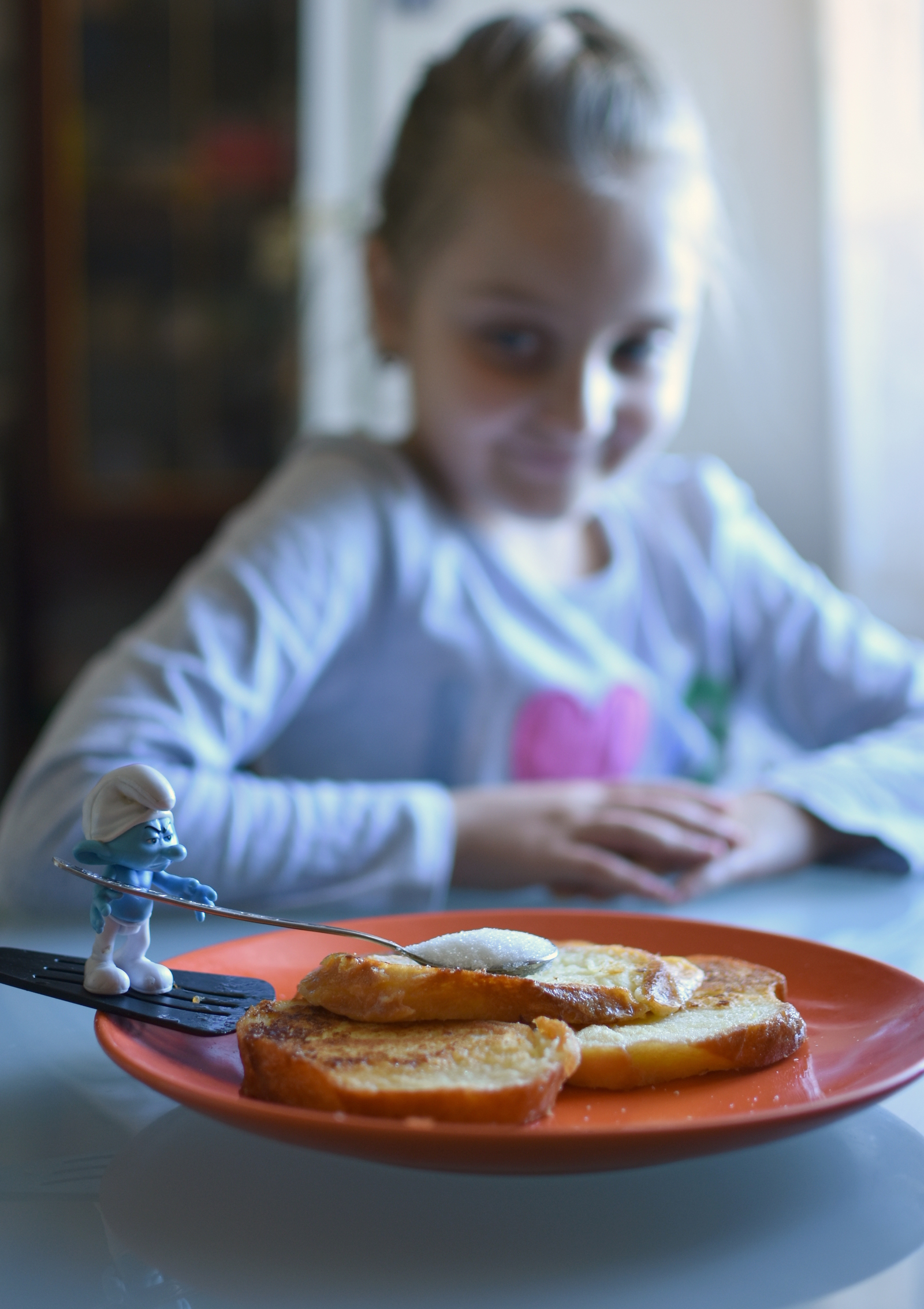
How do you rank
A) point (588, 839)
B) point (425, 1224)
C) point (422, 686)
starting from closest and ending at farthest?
point (425, 1224) → point (588, 839) → point (422, 686)

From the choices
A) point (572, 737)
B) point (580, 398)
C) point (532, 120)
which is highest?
point (532, 120)

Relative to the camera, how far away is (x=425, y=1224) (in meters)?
0.37

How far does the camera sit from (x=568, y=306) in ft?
3.46

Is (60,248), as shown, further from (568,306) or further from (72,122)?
(568,306)

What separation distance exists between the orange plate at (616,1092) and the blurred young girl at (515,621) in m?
0.23

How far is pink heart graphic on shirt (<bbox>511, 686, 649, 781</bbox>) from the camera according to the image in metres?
1.23

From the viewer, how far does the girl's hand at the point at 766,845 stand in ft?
2.81

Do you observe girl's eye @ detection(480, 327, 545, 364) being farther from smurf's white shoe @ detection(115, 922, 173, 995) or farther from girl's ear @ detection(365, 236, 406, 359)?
smurf's white shoe @ detection(115, 922, 173, 995)

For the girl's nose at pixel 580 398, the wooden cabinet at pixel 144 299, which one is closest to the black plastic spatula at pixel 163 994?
the girl's nose at pixel 580 398

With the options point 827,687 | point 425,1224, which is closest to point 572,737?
point 827,687

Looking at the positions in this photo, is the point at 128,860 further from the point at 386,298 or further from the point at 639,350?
the point at 386,298

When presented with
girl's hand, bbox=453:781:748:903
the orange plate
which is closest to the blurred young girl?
girl's hand, bbox=453:781:748:903

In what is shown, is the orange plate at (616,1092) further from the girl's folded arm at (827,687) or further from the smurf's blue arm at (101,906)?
the girl's folded arm at (827,687)

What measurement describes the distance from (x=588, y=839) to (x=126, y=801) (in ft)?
1.60
